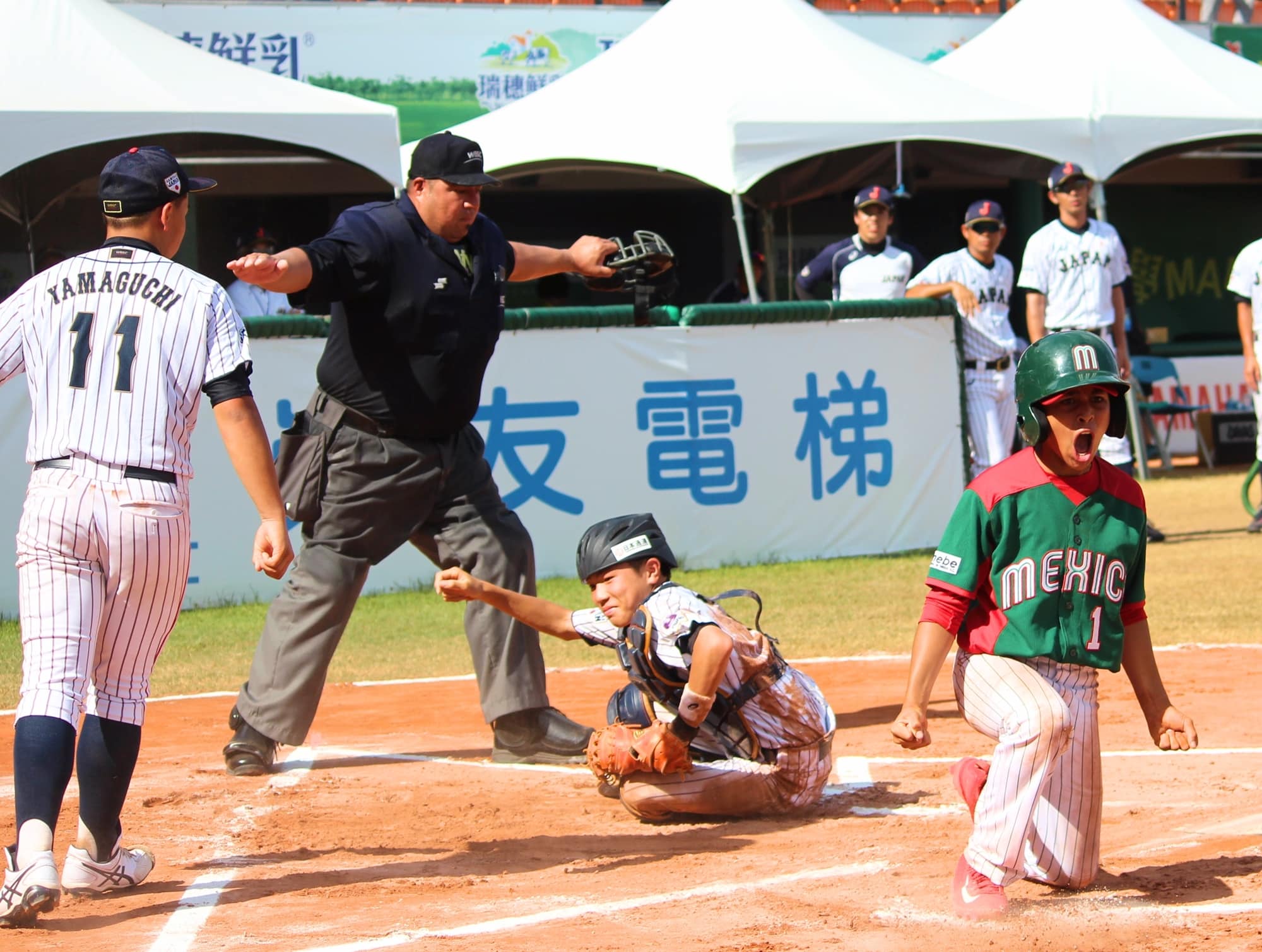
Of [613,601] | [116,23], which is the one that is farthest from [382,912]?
[116,23]

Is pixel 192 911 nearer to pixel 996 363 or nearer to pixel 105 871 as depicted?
pixel 105 871

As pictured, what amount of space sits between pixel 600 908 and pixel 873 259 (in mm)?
8324

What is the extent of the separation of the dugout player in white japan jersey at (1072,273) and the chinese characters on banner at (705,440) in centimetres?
131

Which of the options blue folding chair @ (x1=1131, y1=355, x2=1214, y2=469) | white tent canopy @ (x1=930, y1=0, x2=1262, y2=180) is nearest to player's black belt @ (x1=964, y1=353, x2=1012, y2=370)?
white tent canopy @ (x1=930, y1=0, x2=1262, y2=180)

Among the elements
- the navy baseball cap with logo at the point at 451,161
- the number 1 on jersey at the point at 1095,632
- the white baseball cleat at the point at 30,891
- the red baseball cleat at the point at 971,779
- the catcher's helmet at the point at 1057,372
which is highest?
the navy baseball cap with logo at the point at 451,161

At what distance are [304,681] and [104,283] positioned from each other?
6.90 ft

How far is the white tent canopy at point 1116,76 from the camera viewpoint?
15148 mm

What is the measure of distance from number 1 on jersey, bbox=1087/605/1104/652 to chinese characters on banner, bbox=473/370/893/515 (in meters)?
6.38

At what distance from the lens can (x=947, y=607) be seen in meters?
4.00

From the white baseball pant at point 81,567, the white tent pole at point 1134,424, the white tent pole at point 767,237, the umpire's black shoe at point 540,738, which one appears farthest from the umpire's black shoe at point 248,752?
the white tent pole at point 767,237

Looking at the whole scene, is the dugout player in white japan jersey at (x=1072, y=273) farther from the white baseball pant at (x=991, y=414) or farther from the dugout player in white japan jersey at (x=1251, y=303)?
the dugout player in white japan jersey at (x=1251, y=303)

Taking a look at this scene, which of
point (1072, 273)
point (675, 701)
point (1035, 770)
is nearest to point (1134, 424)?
point (1072, 273)

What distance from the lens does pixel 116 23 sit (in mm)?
12969

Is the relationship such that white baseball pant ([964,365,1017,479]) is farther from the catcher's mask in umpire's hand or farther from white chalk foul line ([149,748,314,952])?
white chalk foul line ([149,748,314,952])
